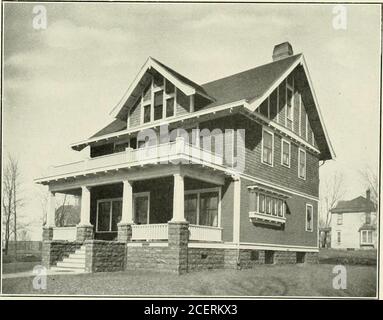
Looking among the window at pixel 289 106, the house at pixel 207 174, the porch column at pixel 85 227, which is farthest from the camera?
the window at pixel 289 106

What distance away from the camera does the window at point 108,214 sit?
22125mm

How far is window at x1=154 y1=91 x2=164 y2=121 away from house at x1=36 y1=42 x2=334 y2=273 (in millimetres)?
43

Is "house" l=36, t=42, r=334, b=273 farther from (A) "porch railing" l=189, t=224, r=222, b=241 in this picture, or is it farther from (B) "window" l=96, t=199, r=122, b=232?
(B) "window" l=96, t=199, r=122, b=232

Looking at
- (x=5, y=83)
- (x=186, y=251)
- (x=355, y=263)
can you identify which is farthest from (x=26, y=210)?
(x=355, y=263)

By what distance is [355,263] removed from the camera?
1384 cm

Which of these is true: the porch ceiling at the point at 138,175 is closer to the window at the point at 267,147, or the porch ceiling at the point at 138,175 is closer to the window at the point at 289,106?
the window at the point at 267,147

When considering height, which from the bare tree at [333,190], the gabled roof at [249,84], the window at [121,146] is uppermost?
the gabled roof at [249,84]

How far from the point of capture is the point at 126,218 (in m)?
18.0

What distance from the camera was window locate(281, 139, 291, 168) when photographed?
65.4 feet

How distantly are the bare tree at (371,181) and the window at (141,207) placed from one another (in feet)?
29.4

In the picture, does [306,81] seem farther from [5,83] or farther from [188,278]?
[5,83]

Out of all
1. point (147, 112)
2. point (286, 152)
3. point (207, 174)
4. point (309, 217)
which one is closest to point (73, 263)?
point (207, 174)

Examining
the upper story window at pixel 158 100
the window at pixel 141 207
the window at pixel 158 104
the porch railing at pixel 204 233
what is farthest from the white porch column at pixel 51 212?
the porch railing at pixel 204 233
